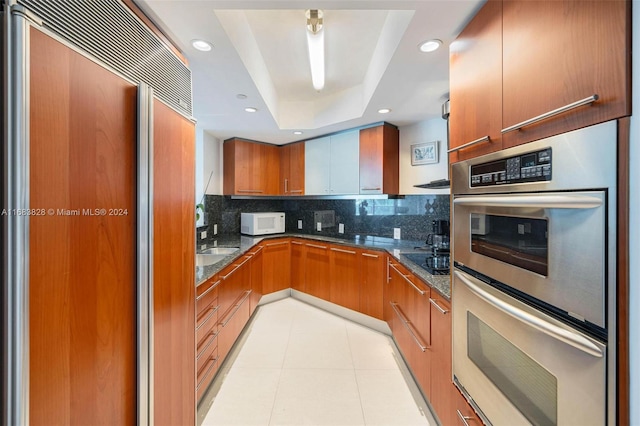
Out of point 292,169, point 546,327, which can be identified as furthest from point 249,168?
point 546,327

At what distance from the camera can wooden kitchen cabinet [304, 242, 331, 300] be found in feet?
10.7

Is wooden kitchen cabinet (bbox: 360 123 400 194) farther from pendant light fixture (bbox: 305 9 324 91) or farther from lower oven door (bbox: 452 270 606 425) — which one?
lower oven door (bbox: 452 270 606 425)

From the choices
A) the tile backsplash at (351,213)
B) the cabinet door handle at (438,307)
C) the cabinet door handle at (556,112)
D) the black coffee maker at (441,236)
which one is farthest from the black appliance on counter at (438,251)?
the cabinet door handle at (556,112)

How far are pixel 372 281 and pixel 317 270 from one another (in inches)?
32.7

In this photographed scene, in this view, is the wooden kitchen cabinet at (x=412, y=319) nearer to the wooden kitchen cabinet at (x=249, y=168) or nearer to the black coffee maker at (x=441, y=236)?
the black coffee maker at (x=441, y=236)

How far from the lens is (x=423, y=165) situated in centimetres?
290

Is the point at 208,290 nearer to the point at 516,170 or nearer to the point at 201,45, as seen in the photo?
the point at 201,45

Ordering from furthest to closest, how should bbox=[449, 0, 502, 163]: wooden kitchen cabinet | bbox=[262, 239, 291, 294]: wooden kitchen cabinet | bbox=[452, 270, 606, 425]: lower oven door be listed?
bbox=[262, 239, 291, 294]: wooden kitchen cabinet, bbox=[449, 0, 502, 163]: wooden kitchen cabinet, bbox=[452, 270, 606, 425]: lower oven door

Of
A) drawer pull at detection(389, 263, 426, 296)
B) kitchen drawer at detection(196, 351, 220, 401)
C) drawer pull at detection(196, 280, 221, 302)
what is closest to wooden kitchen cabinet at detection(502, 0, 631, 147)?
drawer pull at detection(389, 263, 426, 296)

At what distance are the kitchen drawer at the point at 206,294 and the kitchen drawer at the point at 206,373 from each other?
1.27ft

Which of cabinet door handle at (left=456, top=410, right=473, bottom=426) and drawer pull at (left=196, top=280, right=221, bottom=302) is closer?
cabinet door handle at (left=456, top=410, right=473, bottom=426)

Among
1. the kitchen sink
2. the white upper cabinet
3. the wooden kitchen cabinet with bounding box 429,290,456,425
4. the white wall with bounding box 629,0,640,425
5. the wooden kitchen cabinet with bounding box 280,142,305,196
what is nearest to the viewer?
the white wall with bounding box 629,0,640,425

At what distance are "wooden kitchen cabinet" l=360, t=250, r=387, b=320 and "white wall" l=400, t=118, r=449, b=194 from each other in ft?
2.96

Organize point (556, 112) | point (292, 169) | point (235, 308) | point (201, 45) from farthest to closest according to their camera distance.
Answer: point (292, 169)
point (235, 308)
point (201, 45)
point (556, 112)
